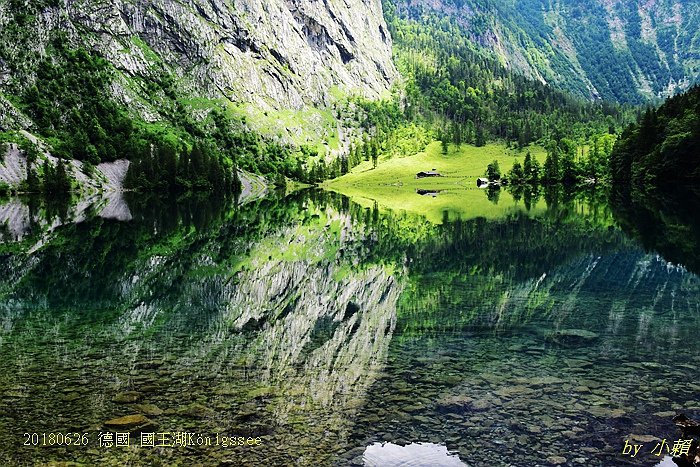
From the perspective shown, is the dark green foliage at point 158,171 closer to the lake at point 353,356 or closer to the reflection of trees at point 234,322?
the reflection of trees at point 234,322

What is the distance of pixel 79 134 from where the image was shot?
184 meters

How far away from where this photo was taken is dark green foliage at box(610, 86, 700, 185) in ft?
327

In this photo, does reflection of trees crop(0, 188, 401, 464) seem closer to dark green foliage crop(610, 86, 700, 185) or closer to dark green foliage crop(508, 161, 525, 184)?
dark green foliage crop(610, 86, 700, 185)

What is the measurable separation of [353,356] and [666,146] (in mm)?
106002

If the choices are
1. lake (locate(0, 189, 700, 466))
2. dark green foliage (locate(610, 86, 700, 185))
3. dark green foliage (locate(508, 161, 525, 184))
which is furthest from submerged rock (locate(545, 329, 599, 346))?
dark green foliage (locate(508, 161, 525, 184))

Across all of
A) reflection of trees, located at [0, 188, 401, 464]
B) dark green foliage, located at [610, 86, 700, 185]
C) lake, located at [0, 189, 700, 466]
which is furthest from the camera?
dark green foliage, located at [610, 86, 700, 185]

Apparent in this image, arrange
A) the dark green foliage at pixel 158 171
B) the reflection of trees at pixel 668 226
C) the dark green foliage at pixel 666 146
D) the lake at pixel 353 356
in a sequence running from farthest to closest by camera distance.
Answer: the dark green foliage at pixel 158 171, the dark green foliage at pixel 666 146, the reflection of trees at pixel 668 226, the lake at pixel 353 356

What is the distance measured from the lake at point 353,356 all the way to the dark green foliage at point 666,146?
2862 inches

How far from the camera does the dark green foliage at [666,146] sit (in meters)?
99.6

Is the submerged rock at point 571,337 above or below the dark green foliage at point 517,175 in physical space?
below

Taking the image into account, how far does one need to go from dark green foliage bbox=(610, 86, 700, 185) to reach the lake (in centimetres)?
7270

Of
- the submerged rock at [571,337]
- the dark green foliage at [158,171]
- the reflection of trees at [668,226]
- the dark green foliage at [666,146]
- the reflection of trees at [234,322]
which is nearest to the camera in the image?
the reflection of trees at [234,322]

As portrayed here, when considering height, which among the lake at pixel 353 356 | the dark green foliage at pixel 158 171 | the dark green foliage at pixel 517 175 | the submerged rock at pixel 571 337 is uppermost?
the dark green foliage at pixel 158 171

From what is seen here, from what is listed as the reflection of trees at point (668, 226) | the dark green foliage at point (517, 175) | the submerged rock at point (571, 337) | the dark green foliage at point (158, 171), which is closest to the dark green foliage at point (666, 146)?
the reflection of trees at point (668, 226)
